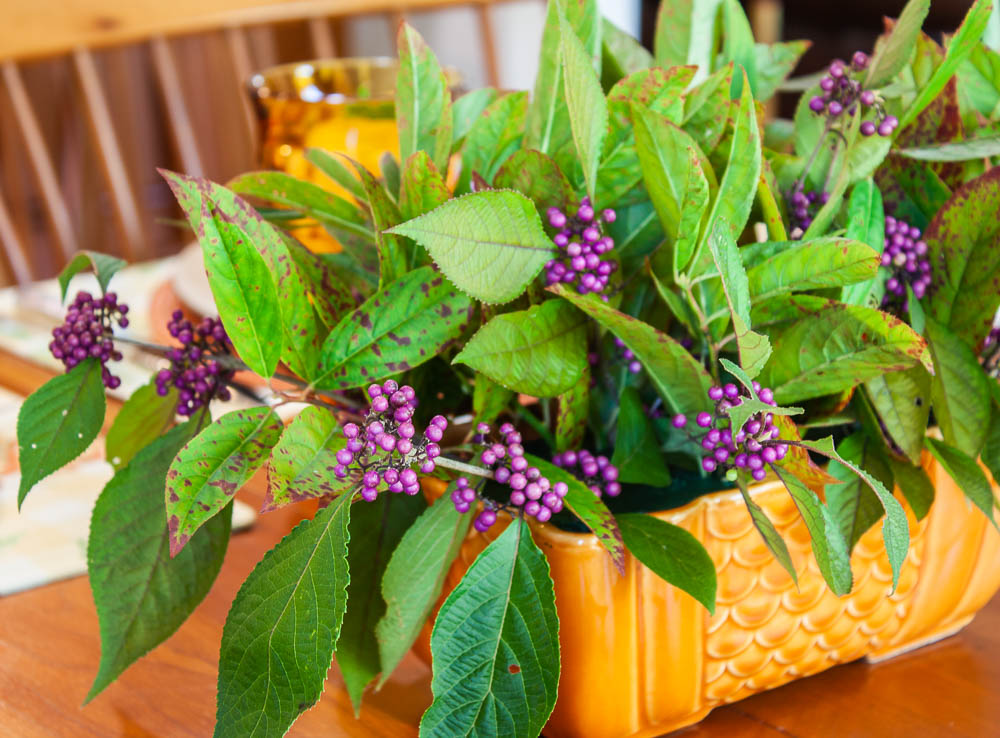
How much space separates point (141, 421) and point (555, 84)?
22 centimetres

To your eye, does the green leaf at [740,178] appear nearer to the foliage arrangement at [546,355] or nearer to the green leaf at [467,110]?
the foliage arrangement at [546,355]

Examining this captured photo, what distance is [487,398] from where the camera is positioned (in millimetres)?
363

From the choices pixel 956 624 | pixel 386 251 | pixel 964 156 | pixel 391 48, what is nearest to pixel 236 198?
pixel 386 251

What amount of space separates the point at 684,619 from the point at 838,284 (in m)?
0.13

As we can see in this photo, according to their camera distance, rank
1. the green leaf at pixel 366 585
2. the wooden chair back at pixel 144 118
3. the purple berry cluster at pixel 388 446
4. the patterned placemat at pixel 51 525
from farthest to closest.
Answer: the wooden chair back at pixel 144 118 < the patterned placemat at pixel 51 525 < the green leaf at pixel 366 585 < the purple berry cluster at pixel 388 446

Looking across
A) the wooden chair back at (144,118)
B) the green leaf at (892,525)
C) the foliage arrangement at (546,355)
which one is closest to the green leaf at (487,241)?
the foliage arrangement at (546,355)

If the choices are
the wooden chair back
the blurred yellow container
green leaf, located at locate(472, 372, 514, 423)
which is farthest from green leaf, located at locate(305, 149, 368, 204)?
the wooden chair back

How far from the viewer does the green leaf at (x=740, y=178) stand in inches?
13.4

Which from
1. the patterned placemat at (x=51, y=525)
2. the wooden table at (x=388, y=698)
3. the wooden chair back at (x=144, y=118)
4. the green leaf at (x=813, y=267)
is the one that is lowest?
the wooden chair back at (x=144, y=118)

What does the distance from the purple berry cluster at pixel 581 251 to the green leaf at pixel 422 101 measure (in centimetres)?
6

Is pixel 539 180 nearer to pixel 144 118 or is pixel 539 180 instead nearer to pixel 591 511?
pixel 591 511

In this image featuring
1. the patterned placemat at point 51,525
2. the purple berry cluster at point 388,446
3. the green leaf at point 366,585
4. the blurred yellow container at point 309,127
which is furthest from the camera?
the blurred yellow container at point 309,127

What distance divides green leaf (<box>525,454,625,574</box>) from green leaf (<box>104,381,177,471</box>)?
0.17m

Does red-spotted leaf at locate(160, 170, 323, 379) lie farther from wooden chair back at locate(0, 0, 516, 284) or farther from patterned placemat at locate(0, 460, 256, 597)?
wooden chair back at locate(0, 0, 516, 284)
